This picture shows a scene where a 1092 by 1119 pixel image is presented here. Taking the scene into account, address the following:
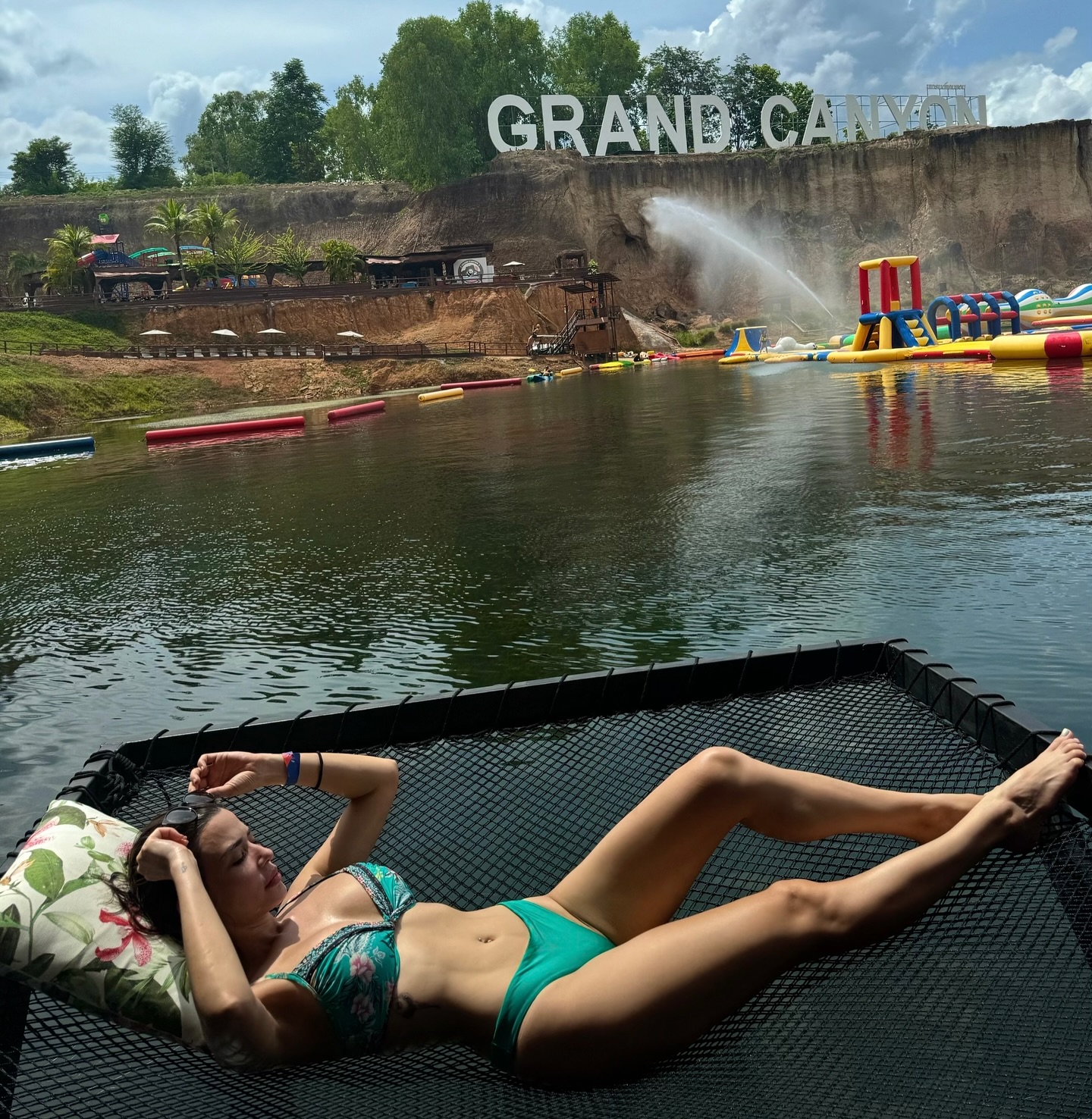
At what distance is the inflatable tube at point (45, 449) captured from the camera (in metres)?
29.1

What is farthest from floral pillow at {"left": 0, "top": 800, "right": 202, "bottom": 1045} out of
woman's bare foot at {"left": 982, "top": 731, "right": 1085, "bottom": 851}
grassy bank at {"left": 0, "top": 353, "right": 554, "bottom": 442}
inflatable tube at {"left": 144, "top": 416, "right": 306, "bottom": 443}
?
grassy bank at {"left": 0, "top": 353, "right": 554, "bottom": 442}

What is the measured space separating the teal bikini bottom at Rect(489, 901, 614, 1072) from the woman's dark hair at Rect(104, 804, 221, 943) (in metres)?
0.90

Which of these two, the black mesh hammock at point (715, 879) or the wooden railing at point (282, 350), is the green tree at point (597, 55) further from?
the black mesh hammock at point (715, 879)

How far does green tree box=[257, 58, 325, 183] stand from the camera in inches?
4365

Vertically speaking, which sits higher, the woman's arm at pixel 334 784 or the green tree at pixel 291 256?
the green tree at pixel 291 256

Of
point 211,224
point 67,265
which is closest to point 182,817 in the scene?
point 67,265

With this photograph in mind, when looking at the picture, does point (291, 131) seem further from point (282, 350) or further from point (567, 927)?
point (567, 927)

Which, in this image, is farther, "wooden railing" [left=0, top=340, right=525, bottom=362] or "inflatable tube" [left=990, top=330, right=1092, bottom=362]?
"wooden railing" [left=0, top=340, right=525, bottom=362]

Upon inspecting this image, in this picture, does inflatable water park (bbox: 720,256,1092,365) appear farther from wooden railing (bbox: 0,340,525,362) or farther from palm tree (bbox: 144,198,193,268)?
palm tree (bbox: 144,198,193,268)

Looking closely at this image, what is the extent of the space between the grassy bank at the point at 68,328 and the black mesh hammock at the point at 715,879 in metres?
54.7

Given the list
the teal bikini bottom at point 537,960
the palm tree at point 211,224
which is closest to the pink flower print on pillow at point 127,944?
the teal bikini bottom at point 537,960

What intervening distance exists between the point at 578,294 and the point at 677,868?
66.0m

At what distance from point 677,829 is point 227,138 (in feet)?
415

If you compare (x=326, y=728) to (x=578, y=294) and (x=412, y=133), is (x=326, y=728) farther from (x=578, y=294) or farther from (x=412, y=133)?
(x=412, y=133)
